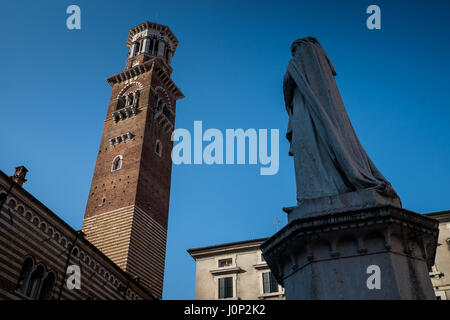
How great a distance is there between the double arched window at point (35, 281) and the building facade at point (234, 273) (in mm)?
9787

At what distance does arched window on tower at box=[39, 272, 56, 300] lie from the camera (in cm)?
1700

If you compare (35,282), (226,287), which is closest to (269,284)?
(226,287)

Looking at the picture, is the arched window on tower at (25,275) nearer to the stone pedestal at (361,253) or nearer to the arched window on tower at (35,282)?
the arched window on tower at (35,282)

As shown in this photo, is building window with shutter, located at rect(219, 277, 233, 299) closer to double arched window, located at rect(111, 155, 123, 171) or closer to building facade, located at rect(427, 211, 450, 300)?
building facade, located at rect(427, 211, 450, 300)

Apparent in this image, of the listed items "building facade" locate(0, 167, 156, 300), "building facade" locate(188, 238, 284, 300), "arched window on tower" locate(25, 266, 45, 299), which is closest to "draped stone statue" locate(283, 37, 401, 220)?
"building facade" locate(0, 167, 156, 300)

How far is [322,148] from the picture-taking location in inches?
209

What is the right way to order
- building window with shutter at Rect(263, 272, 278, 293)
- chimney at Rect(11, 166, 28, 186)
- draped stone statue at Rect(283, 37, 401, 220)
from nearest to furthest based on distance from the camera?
draped stone statue at Rect(283, 37, 401, 220) → chimney at Rect(11, 166, 28, 186) → building window with shutter at Rect(263, 272, 278, 293)

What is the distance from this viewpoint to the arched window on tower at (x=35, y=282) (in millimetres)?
16406

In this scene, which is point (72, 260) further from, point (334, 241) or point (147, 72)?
point (147, 72)

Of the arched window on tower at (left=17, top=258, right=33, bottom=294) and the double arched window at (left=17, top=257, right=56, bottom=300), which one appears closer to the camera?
the arched window on tower at (left=17, top=258, right=33, bottom=294)

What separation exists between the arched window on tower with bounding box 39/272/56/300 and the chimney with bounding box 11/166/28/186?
5.50 m

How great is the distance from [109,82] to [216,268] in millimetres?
27161

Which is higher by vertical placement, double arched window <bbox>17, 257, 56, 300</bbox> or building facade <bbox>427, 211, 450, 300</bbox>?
building facade <bbox>427, 211, 450, 300</bbox>

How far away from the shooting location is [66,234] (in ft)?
62.4
